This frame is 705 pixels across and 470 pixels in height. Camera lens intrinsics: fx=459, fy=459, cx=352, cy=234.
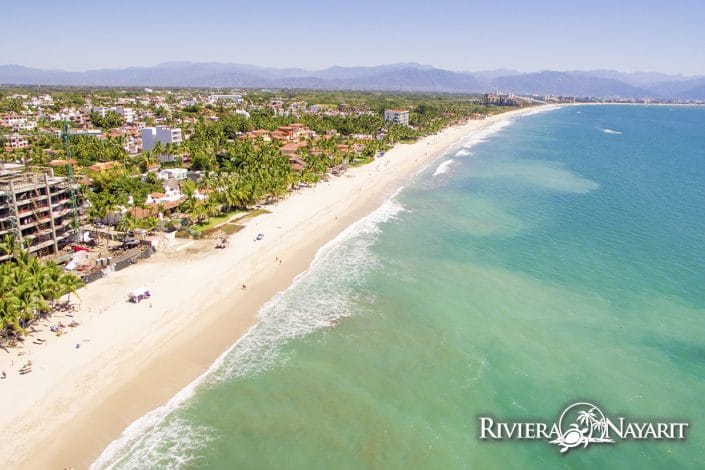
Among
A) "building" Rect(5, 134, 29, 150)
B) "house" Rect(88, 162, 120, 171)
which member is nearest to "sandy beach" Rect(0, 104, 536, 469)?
"house" Rect(88, 162, 120, 171)

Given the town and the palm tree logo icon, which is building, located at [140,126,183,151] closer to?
the town

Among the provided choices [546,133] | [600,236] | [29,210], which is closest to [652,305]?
[600,236]

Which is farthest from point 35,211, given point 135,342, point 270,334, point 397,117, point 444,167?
point 397,117

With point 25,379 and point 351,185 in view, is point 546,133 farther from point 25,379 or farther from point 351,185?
point 25,379

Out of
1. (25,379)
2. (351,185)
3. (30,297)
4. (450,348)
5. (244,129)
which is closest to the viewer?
(25,379)

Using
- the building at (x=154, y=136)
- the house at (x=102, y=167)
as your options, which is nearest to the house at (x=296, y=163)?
the house at (x=102, y=167)

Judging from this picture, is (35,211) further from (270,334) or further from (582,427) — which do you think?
(582,427)
